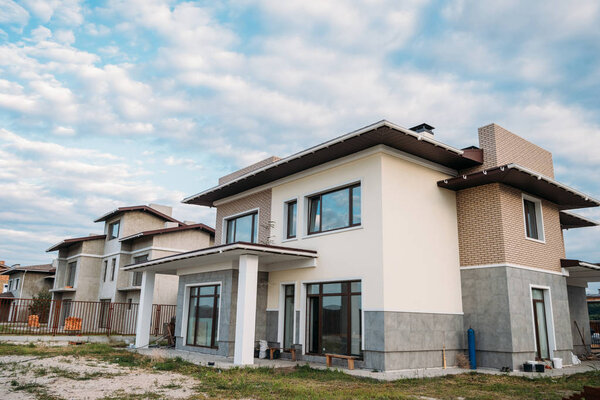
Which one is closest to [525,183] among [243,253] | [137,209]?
[243,253]

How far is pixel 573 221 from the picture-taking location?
60.5ft

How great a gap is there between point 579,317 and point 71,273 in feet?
104

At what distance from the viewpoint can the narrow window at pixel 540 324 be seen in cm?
1361

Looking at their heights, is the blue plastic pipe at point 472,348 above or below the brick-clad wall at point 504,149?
below

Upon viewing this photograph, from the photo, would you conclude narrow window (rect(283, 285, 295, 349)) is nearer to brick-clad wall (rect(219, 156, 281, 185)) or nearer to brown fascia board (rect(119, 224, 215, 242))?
brick-clad wall (rect(219, 156, 281, 185))

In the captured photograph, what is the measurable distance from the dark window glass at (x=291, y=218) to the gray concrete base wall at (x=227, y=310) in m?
1.70

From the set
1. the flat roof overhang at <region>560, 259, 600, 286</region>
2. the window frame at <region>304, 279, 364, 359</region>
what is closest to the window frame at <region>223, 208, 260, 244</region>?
the window frame at <region>304, 279, 364, 359</region>

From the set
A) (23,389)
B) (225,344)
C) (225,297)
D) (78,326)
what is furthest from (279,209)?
(78,326)

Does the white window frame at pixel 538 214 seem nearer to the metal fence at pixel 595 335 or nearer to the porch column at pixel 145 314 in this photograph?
the metal fence at pixel 595 335

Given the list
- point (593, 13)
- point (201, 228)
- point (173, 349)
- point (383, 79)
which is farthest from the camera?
point (201, 228)

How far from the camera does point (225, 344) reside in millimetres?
14000

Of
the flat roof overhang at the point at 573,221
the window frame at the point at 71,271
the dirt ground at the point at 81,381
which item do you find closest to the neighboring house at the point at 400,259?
the flat roof overhang at the point at 573,221

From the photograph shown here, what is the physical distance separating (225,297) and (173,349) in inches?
170

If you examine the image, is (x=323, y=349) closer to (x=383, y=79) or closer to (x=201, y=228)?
(x=383, y=79)
